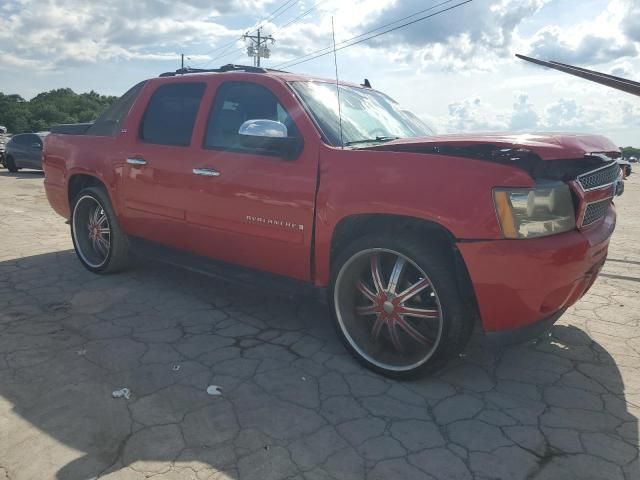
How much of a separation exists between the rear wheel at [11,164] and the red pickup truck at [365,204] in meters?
15.1

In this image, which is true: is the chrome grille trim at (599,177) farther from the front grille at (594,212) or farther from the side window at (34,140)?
the side window at (34,140)

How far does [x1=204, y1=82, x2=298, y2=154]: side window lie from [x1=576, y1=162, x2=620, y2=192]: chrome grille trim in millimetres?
1966

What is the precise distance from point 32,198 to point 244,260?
906 cm

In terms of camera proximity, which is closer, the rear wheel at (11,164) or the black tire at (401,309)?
the black tire at (401,309)

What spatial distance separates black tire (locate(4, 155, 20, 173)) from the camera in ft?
57.2

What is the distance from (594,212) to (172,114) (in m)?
3.24

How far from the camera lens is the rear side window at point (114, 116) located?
189 inches

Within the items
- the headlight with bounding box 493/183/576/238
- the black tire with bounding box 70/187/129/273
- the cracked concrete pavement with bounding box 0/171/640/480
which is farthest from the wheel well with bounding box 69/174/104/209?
the headlight with bounding box 493/183/576/238

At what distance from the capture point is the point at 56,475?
224 centimetres

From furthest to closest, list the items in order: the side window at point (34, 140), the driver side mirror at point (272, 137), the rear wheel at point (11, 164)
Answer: the rear wheel at point (11, 164)
the side window at point (34, 140)
the driver side mirror at point (272, 137)

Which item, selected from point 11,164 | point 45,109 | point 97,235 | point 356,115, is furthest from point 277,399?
point 45,109

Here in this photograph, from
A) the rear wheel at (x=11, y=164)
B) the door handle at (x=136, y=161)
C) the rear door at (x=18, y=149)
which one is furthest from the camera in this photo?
A: the rear wheel at (x=11, y=164)

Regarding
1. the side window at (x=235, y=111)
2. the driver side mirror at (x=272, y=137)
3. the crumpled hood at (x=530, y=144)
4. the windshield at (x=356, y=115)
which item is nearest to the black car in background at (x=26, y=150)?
the side window at (x=235, y=111)

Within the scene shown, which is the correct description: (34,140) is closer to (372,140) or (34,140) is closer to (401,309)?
(372,140)
